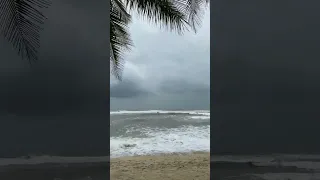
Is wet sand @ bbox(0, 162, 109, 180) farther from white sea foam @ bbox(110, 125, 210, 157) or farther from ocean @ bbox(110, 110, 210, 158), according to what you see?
white sea foam @ bbox(110, 125, 210, 157)

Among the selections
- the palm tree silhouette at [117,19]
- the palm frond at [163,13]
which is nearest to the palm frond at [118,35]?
the palm tree silhouette at [117,19]

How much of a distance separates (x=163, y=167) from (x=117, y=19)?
3.13 meters

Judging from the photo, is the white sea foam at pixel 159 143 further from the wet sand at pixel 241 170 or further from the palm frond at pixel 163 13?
the wet sand at pixel 241 170

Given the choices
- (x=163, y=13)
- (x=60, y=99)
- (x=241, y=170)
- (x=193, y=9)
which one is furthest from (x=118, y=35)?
(x=241, y=170)

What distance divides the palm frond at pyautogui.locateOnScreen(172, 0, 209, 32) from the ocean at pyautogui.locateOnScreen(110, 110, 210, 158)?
217cm

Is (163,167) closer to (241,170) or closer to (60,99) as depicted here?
(241,170)

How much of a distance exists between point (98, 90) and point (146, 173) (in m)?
3.52

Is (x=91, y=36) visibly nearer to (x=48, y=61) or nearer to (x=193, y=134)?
(x=48, y=61)

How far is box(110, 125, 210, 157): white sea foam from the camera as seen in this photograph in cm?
615

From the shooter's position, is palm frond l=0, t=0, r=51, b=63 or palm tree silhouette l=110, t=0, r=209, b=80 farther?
palm tree silhouette l=110, t=0, r=209, b=80

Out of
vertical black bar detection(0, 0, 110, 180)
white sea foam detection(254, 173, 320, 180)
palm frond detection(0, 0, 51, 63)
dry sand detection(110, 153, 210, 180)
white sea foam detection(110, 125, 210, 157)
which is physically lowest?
dry sand detection(110, 153, 210, 180)

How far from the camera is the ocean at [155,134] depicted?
5676mm

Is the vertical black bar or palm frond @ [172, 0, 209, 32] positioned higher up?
palm frond @ [172, 0, 209, 32]

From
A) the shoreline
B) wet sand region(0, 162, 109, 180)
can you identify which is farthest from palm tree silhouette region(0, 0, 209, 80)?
the shoreline
